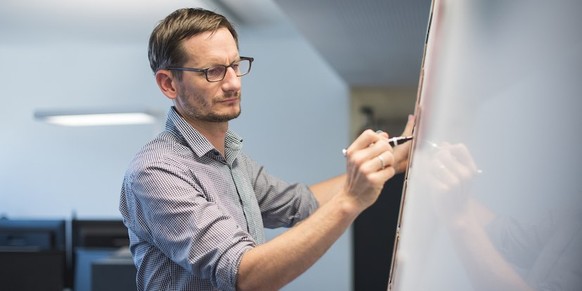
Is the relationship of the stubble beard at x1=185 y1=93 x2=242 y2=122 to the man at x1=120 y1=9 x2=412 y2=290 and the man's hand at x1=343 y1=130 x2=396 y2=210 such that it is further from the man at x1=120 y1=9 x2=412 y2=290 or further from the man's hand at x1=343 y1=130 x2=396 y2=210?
the man's hand at x1=343 y1=130 x2=396 y2=210

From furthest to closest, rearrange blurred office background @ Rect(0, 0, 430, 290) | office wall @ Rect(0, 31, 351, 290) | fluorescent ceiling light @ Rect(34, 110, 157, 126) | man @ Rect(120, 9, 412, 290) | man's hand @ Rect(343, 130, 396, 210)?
office wall @ Rect(0, 31, 351, 290), blurred office background @ Rect(0, 0, 430, 290), fluorescent ceiling light @ Rect(34, 110, 157, 126), man @ Rect(120, 9, 412, 290), man's hand @ Rect(343, 130, 396, 210)

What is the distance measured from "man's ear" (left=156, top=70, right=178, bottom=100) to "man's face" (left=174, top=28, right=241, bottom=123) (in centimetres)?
5

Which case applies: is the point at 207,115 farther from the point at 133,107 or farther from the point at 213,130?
the point at 133,107

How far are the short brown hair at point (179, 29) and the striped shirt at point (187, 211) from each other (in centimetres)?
11

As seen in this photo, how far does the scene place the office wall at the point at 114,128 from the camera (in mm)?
4879

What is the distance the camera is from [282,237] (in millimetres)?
1088

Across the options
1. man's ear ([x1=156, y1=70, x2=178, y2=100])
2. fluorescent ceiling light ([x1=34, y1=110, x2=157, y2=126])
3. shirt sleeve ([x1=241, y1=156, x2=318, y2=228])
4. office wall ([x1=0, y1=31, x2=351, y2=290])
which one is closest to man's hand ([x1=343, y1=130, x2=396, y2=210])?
man's ear ([x1=156, y1=70, x2=178, y2=100])

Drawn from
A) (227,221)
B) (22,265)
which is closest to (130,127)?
(22,265)

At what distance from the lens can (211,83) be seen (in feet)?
4.28

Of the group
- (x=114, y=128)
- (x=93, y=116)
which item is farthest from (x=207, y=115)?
(x=114, y=128)

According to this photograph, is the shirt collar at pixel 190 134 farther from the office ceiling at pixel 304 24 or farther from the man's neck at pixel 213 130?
the office ceiling at pixel 304 24

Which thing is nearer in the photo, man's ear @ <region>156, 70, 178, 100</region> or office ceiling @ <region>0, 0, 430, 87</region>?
man's ear @ <region>156, 70, 178, 100</region>

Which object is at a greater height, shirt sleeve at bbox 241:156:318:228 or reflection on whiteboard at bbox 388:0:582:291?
reflection on whiteboard at bbox 388:0:582:291

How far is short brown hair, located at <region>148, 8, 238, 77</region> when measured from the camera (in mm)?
1350
